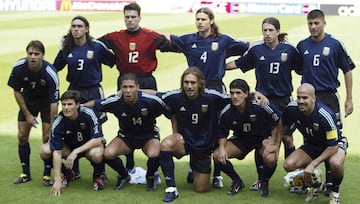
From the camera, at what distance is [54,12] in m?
35.1

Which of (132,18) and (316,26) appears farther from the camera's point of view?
(132,18)

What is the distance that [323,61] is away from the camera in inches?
270

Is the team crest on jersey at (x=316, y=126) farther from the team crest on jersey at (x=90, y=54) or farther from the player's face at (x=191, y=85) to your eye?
the team crest on jersey at (x=90, y=54)

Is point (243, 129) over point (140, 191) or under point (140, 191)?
over

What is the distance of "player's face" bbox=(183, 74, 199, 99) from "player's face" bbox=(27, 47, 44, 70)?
5.48 feet

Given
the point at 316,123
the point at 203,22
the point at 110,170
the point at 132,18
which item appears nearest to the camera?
the point at 316,123

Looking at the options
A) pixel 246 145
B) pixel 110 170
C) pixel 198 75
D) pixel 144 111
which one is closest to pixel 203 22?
pixel 198 75

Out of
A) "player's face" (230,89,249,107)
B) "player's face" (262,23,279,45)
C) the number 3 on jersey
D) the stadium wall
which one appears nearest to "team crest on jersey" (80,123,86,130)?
the number 3 on jersey

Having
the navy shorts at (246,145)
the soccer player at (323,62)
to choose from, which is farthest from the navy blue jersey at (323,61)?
the navy shorts at (246,145)

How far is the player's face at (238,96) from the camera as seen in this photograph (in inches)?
261

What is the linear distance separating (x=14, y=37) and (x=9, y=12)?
14.0m

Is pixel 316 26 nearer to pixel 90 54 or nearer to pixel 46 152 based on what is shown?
pixel 90 54

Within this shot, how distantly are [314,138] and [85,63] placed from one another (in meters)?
2.79

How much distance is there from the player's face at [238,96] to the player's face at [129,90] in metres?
1.06
